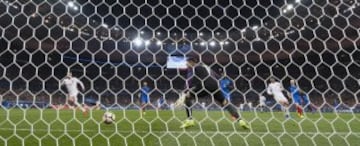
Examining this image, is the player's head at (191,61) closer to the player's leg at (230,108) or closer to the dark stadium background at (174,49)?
the player's leg at (230,108)

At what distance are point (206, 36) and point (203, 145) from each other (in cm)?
1752

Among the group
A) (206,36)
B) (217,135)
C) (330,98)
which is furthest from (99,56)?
(217,135)

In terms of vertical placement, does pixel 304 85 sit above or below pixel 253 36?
below

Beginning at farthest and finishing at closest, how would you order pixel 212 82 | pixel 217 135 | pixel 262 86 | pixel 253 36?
pixel 262 86, pixel 253 36, pixel 212 82, pixel 217 135

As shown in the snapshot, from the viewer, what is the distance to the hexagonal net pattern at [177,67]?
504 cm

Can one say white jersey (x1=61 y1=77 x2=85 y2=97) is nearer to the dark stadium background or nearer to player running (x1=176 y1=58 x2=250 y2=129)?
the dark stadium background

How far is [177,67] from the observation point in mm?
8695

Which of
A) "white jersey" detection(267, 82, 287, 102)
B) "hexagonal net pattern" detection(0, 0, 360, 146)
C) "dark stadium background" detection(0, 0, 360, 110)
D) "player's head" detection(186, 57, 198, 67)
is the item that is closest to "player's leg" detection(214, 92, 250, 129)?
"hexagonal net pattern" detection(0, 0, 360, 146)

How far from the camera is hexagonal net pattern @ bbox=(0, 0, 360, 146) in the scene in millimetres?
5043

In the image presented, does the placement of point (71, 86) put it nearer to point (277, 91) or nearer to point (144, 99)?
point (144, 99)

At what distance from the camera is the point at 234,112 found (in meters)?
6.23

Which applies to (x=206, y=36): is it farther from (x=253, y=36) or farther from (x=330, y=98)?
(x=330, y=98)

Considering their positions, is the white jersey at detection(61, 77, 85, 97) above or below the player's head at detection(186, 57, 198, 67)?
below

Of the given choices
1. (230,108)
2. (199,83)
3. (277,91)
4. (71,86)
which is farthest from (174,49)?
(230,108)
